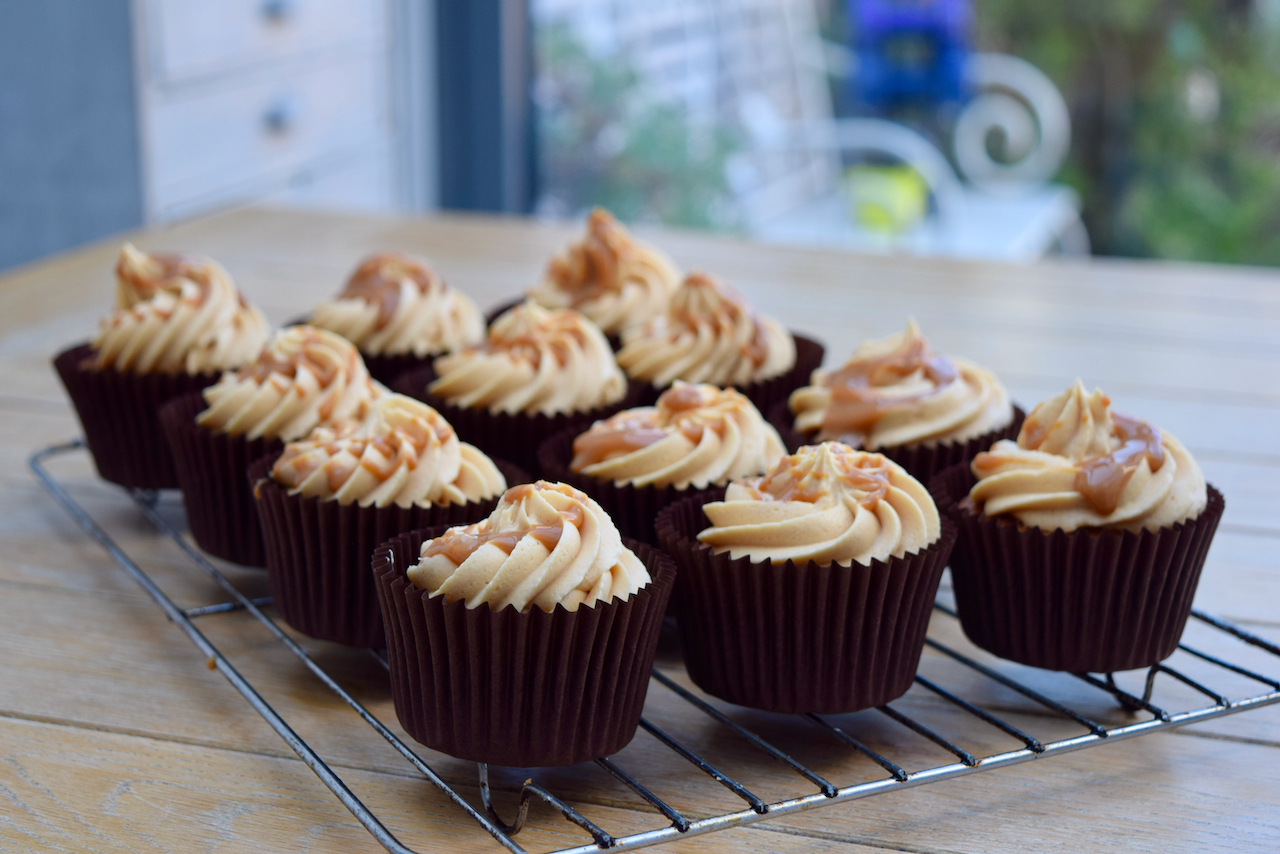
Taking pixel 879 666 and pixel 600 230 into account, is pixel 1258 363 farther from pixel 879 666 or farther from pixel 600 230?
pixel 879 666

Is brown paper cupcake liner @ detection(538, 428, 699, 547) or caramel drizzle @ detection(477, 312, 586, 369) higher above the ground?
caramel drizzle @ detection(477, 312, 586, 369)

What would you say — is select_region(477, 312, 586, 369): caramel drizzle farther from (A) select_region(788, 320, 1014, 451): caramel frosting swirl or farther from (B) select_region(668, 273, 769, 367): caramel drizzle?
(A) select_region(788, 320, 1014, 451): caramel frosting swirl

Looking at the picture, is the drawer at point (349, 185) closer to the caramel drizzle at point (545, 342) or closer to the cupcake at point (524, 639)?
the caramel drizzle at point (545, 342)

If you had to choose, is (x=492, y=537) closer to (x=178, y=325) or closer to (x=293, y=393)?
(x=293, y=393)

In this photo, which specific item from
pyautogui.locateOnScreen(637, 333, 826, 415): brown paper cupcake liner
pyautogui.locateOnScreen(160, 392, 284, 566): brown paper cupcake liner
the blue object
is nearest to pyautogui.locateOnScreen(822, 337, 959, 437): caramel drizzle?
pyautogui.locateOnScreen(637, 333, 826, 415): brown paper cupcake liner

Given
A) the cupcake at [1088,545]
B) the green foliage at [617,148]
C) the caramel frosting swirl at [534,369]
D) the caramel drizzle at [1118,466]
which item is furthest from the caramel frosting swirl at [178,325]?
the green foliage at [617,148]

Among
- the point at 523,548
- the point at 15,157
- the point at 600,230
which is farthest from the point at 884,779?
the point at 15,157

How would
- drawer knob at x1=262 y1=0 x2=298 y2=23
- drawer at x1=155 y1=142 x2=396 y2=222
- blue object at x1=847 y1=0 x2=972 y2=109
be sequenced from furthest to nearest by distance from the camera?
1. blue object at x1=847 y1=0 x2=972 y2=109
2. drawer knob at x1=262 y1=0 x2=298 y2=23
3. drawer at x1=155 y1=142 x2=396 y2=222

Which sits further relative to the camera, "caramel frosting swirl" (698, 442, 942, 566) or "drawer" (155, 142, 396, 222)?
"drawer" (155, 142, 396, 222)
